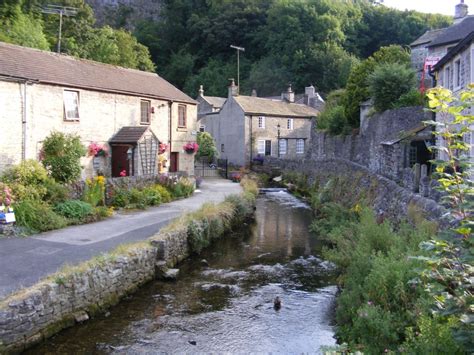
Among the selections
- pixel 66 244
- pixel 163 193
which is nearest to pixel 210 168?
pixel 163 193

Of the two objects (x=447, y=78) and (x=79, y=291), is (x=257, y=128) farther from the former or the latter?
(x=79, y=291)

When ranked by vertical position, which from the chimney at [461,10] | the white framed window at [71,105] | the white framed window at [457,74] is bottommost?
the white framed window at [71,105]

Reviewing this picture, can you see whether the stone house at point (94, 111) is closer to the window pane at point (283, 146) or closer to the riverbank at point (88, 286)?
the riverbank at point (88, 286)

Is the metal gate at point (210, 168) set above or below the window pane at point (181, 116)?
below

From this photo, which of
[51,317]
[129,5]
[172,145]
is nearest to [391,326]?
[51,317]

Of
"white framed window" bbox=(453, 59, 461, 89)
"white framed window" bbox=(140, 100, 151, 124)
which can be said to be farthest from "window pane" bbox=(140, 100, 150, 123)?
"white framed window" bbox=(453, 59, 461, 89)

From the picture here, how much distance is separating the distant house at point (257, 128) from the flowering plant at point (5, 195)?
33135 mm

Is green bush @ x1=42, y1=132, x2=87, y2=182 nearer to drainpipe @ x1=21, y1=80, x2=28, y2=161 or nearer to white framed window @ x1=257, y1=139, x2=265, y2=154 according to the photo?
drainpipe @ x1=21, y1=80, x2=28, y2=161

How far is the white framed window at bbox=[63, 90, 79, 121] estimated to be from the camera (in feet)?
73.2

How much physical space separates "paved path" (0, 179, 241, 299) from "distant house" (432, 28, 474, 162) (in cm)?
1163

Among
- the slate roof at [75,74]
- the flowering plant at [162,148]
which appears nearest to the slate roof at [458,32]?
the slate roof at [75,74]

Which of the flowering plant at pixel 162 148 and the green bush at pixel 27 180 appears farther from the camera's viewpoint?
the flowering plant at pixel 162 148

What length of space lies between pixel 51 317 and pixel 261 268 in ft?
23.8

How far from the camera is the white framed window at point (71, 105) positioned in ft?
73.2
